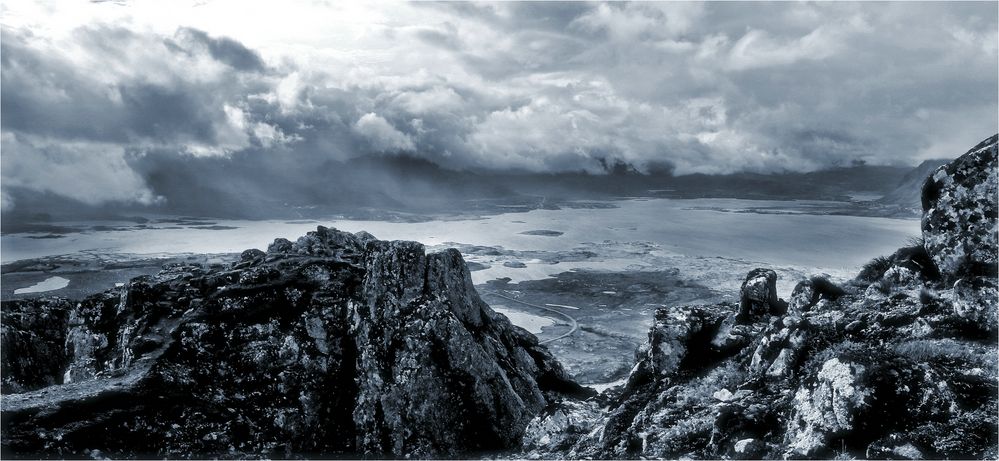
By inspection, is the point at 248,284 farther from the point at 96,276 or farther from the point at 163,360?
the point at 96,276

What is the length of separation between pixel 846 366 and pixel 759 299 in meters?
7.77

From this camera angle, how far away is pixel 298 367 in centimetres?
2481

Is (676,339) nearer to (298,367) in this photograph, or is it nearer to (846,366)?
(846,366)

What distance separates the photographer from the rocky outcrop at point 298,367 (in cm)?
2130

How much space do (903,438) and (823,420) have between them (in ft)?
4.36

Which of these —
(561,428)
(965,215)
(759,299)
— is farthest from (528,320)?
(965,215)

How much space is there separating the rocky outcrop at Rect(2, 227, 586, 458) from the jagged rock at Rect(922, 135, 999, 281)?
1668 centimetres

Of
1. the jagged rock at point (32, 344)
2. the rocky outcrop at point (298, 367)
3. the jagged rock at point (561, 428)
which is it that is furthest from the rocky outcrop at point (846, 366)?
the jagged rock at point (32, 344)

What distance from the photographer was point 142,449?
20.3 m

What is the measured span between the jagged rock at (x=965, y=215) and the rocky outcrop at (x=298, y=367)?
1668cm

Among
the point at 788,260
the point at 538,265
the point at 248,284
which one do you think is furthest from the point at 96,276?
the point at 788,260

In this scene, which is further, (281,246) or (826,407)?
(281,246)

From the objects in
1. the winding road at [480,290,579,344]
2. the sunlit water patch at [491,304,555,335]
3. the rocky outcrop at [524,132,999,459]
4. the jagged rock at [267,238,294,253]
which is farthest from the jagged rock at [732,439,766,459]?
the sunlit water patch at [491,304,555,335]

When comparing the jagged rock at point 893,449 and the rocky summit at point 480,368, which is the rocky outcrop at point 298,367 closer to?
the rocky summit at point 480,368
